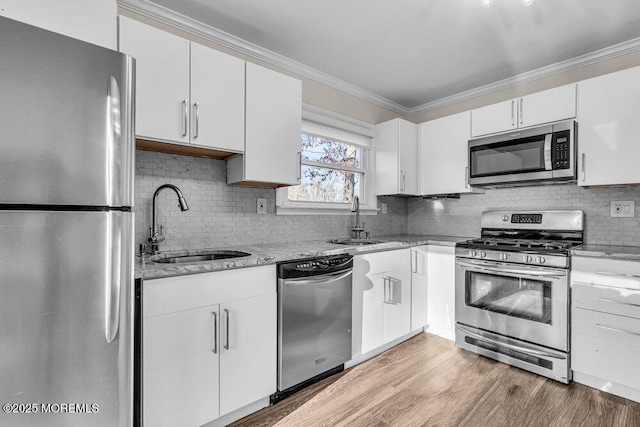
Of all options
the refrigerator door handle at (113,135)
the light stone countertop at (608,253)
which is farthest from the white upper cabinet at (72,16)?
the light stone countertop at (608,253)

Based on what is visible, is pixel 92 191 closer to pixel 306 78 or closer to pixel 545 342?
pixel 306 78

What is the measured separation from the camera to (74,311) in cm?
94

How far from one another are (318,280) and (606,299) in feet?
6.12

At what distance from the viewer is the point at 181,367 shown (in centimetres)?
155

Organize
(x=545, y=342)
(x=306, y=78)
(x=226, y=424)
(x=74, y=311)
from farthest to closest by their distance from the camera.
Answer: (x=306, y=78) → (x=545, y=342) → (x=226, y=424) → (x=74, y=311)

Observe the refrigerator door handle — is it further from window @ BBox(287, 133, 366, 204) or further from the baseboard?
the baseboard

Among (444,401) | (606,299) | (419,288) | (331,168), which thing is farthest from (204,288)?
(606,299)

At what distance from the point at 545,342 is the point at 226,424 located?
222 centimetres

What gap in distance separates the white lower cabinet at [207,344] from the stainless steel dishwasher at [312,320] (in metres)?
0.08

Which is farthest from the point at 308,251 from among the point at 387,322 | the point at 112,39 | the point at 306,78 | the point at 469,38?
the point at 469,38

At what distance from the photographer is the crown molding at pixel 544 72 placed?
8.08ft

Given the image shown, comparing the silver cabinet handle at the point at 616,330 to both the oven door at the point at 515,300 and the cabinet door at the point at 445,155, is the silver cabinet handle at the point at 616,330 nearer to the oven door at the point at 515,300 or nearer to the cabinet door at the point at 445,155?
the oven door at the point at 515,300

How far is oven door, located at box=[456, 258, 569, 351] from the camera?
223 cm

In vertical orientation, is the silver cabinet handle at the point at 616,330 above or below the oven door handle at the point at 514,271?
below
